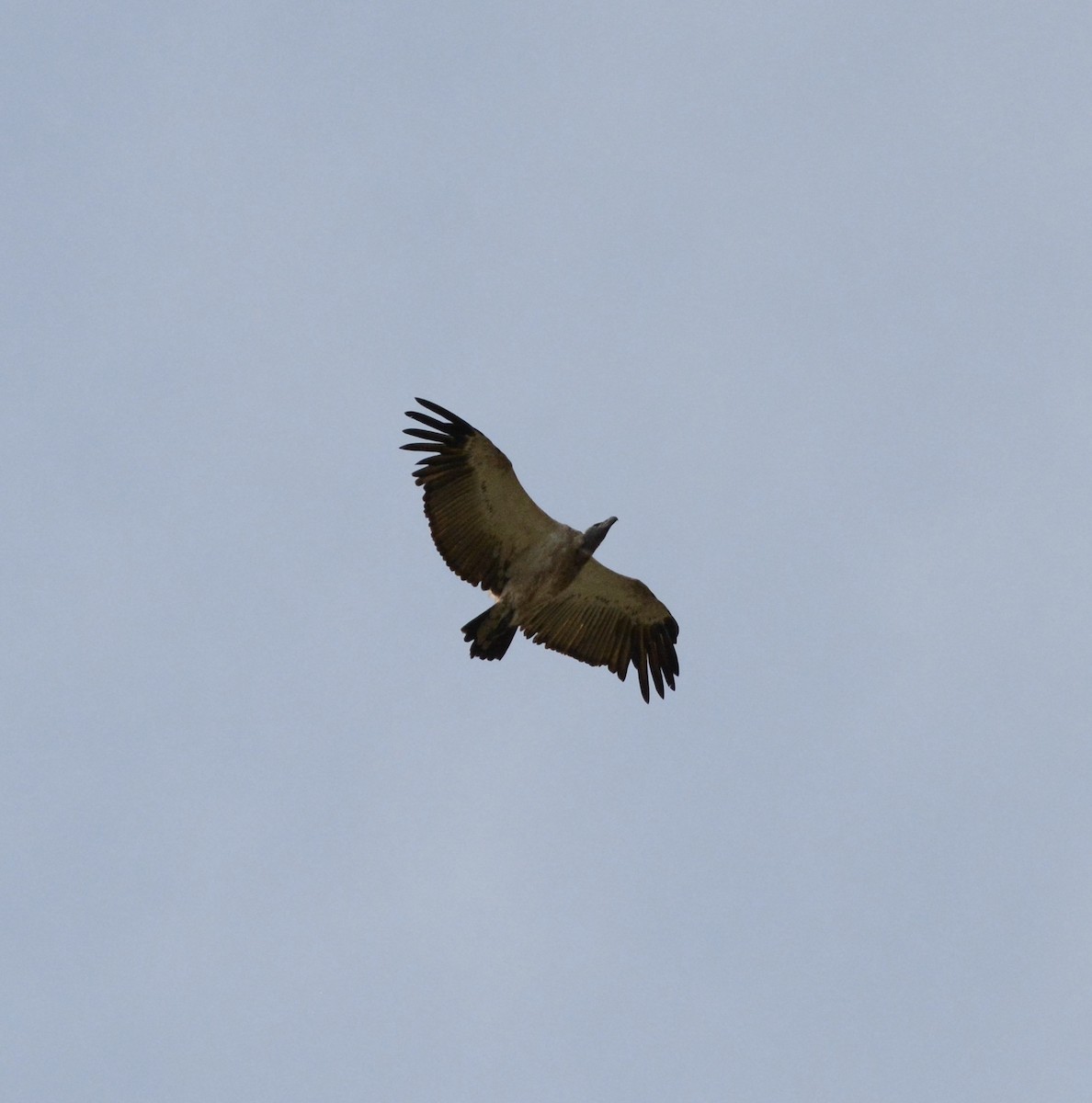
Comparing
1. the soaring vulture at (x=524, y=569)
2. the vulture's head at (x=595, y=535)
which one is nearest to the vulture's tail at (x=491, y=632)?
the soaring vulture at (x=524, y=569)

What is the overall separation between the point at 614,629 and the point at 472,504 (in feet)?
9.11

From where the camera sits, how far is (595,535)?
24094 mm

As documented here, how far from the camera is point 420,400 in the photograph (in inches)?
936

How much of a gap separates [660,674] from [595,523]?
8.13 feet

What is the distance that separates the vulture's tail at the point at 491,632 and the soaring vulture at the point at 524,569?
1 cm

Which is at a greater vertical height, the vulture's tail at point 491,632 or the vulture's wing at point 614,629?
the vulture's wing at point 614,629

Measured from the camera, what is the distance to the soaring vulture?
23781 millimetres

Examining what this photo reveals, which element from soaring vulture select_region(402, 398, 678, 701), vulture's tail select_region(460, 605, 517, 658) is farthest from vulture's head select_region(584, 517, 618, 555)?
vulture's tail select_region(460, 605, 517, 658)

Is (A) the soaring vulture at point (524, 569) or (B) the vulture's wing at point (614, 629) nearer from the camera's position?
(A) the soaring vulture at point (524, 569)

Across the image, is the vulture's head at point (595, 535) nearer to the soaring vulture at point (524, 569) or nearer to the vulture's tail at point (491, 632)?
the soaring vulture at point (524, 569)

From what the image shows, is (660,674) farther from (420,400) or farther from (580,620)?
(420,400)

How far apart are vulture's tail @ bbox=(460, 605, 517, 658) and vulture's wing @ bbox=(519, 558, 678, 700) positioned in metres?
0.82

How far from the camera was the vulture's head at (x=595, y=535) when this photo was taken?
24078 millimetres

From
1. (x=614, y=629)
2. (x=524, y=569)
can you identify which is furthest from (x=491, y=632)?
(x=614, y=629)
